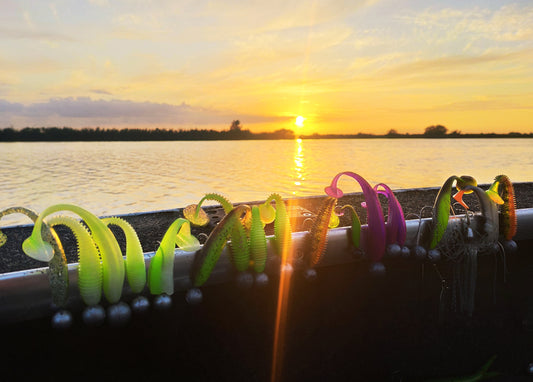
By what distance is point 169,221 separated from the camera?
5465 millimetres

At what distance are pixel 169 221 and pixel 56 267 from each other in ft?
9.70

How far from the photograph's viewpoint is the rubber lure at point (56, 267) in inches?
96.6

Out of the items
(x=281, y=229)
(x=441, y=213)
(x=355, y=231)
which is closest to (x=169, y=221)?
(x=281, y=229)

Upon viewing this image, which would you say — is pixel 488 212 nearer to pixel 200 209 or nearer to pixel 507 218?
pixel 507 218

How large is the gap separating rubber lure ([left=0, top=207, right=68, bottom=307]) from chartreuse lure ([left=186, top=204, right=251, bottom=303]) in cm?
74

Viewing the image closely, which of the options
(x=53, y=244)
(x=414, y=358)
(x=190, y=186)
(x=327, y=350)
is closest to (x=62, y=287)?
(x=53, y=244)

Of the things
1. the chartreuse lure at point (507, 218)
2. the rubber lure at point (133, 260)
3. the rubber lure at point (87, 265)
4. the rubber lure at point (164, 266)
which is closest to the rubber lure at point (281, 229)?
the rubber lure at point (164, 266)

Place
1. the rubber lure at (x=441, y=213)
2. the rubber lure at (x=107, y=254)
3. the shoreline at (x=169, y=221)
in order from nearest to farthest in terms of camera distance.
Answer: the rubber lure at (x=107, y=254), the rubber lure at (x=441, y=213), the shoreline at (x=169, y=221)

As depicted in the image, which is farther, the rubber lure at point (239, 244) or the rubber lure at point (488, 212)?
the rubber lure at point (488, 212)

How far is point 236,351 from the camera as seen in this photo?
3.18 metres

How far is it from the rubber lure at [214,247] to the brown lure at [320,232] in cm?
59

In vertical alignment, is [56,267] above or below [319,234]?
below

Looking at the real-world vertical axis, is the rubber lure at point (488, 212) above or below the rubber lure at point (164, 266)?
above

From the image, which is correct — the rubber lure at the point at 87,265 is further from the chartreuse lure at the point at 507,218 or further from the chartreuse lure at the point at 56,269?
the chartreuse lure at the point at 507,218
